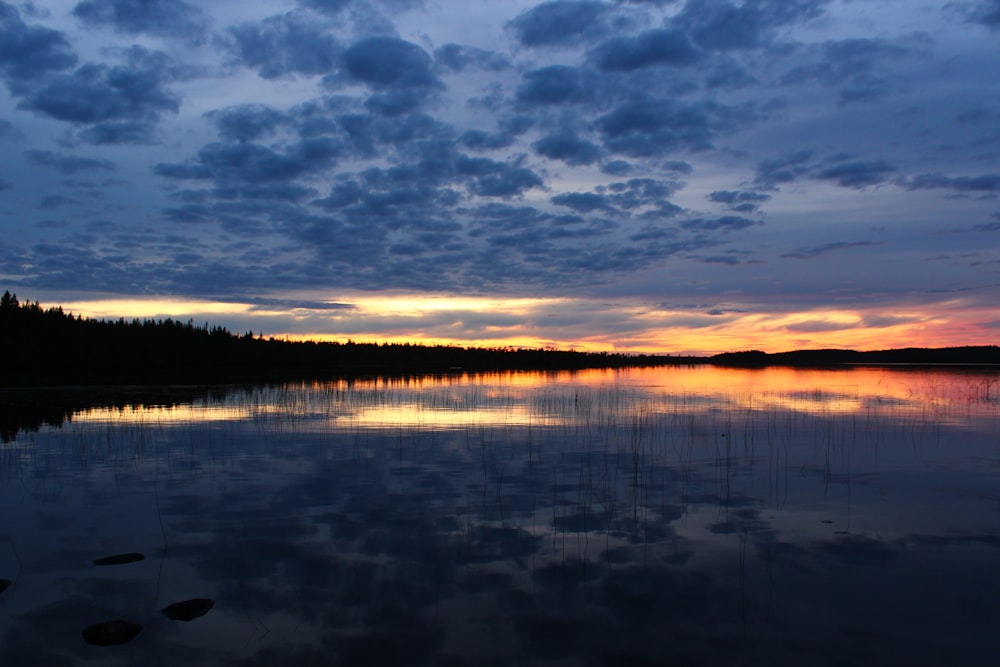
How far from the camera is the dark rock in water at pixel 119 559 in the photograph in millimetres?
9570

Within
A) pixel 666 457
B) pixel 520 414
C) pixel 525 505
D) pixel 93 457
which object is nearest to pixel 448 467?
pixel 525 505

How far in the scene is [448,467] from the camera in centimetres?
1677

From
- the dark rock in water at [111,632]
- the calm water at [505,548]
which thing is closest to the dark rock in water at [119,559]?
the calm water at [505,548]

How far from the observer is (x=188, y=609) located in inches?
313

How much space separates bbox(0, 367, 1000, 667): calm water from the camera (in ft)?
23.8

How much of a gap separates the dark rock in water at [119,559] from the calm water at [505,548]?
16 centimetres

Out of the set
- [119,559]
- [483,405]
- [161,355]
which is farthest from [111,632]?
[161,355]

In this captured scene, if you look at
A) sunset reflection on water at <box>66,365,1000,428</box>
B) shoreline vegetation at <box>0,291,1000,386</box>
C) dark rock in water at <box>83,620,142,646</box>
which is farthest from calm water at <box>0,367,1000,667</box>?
shoreline vegetation at <box>0,291,1000,386</box>

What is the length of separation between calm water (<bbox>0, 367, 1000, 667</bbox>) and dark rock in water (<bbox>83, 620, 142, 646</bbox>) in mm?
108

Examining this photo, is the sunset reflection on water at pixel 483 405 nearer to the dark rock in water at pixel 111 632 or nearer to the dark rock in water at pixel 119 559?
the dark rock in water at pixel 119 559

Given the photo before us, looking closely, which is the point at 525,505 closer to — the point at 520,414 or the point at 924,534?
the point at 924,534

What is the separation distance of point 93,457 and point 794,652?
1770 cm

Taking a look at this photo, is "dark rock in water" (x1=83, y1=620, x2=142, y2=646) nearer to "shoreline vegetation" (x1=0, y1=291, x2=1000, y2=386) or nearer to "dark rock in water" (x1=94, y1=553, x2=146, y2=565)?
"dark rock in water" (x1=94, y1=553, x2=146, y2=565)

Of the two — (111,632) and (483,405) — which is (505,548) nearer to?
(111,632)
